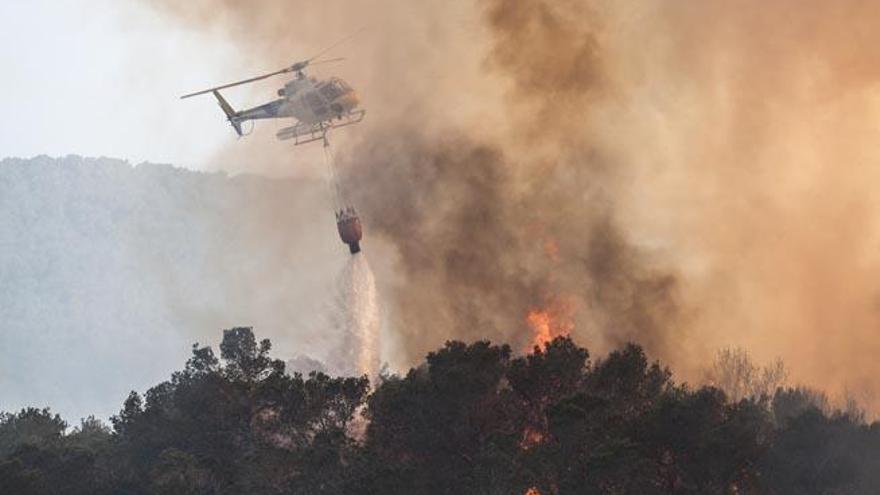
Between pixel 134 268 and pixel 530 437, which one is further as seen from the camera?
pixel 134 268

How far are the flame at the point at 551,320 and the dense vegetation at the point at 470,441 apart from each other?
34.4m

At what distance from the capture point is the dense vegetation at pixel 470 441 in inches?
2874

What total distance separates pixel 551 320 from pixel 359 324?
49.6ft

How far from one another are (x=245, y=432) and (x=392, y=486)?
12.7m

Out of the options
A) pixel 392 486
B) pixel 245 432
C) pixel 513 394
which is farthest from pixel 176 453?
pixel 513 394

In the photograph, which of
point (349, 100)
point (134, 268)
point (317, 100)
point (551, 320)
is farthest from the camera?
point (134, 268)

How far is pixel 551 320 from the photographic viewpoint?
121312 millimetres

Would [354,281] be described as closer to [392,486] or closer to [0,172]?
[392,486]

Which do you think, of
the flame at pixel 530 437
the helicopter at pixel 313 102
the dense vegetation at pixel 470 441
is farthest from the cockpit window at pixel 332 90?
the flame at pixel 530 437

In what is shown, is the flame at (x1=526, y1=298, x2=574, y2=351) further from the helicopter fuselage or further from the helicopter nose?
the helicopter nose

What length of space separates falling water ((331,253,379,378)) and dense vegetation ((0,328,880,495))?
1138 inches

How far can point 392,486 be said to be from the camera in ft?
242

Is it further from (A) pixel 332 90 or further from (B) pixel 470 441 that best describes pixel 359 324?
(B) pixel 470 441

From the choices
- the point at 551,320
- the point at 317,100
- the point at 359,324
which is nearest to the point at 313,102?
the point at 317,100
